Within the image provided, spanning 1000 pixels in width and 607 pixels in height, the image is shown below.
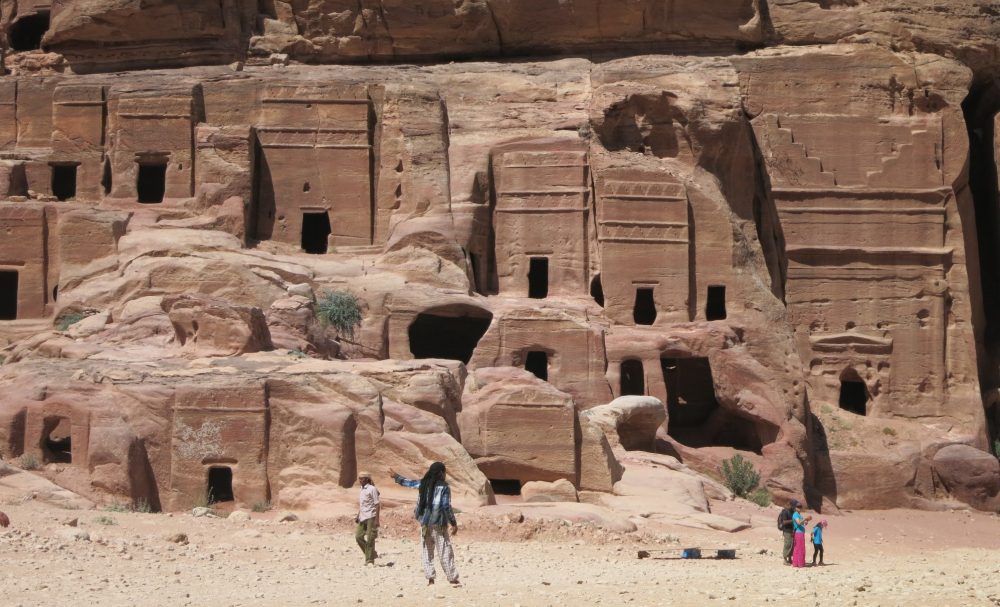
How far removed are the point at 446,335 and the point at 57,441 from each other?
14.1 m

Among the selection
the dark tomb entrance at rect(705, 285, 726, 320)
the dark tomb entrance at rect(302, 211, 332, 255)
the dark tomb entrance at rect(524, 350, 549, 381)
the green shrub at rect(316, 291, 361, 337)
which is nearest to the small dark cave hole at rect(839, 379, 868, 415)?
the dark tomb entrance at rect(705, 285, 726, 320)

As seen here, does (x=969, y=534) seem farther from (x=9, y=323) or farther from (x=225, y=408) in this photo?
(x=9, y=323)

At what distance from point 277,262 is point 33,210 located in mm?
6470

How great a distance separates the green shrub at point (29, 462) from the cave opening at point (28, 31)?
908 inches

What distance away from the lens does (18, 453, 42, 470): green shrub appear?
87.0 feet

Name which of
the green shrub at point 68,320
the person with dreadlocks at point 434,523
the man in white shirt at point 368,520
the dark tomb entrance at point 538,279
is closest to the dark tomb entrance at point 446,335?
the dark tomb entrance at point 538,279

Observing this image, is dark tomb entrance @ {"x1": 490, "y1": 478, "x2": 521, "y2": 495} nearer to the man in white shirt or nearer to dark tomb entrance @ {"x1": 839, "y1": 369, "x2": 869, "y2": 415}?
the man in white shirt

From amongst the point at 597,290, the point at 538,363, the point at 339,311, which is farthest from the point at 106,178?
the point at 597,290

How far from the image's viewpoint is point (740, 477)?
36.1 metres

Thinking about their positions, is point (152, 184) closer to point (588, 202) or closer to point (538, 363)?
point (538, 363)

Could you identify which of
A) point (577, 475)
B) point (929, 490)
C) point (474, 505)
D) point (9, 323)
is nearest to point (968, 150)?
point (929, 490)

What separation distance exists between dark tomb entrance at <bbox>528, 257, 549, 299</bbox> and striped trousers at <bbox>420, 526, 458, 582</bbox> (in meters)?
22.8

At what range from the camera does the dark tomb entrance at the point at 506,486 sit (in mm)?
30516

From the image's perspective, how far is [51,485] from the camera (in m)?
25.1
